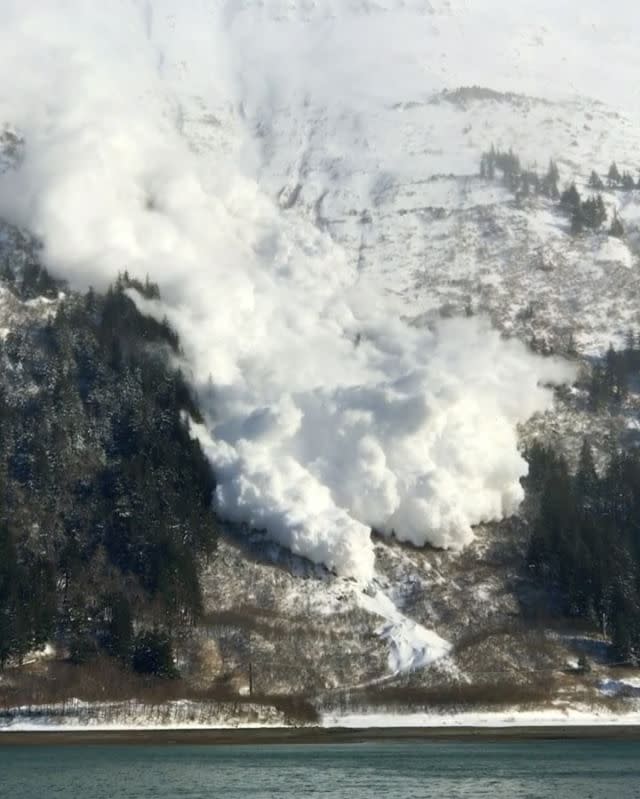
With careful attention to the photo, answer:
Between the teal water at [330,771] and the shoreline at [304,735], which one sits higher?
the shoreline at [304,735]

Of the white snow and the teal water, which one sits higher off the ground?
the white snow

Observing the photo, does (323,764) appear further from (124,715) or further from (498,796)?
(124,715)

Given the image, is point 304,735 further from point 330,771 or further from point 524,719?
point 330,771

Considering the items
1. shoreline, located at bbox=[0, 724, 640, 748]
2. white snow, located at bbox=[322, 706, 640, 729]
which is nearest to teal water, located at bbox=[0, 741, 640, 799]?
shoreline, located at bbox=[0, 724, 640, 748]

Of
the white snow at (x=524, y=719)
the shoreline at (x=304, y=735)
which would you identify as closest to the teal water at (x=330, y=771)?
the shoreline at (x=304, y=735)

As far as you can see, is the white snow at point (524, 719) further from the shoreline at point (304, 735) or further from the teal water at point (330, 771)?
the teal water at point (330, 771)

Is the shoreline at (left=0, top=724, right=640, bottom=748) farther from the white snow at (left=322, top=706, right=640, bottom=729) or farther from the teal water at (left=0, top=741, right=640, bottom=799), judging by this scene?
the teal water at (left=0, top=741, right=640, bottom=799)

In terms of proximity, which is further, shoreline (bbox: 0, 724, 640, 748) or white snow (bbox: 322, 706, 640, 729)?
white snow (bbox: 322, 706, 640, 729)
